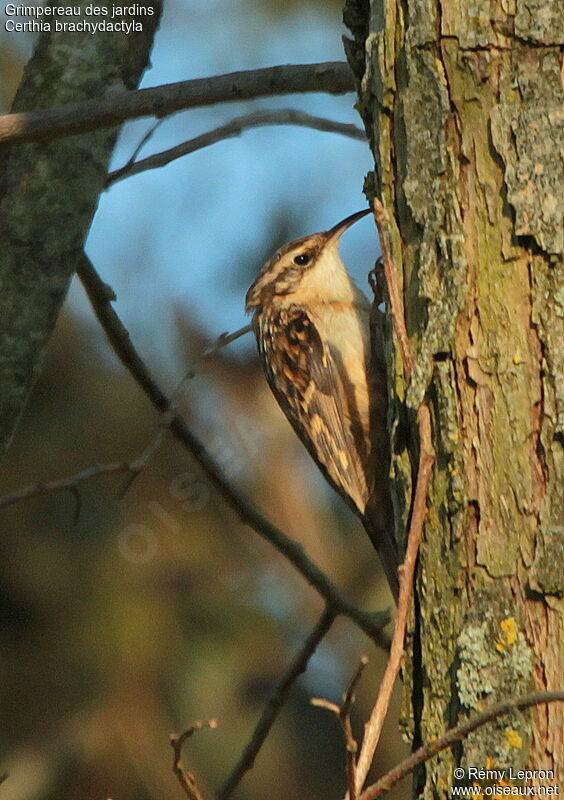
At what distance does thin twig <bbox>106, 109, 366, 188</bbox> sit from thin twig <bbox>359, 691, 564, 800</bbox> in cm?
220

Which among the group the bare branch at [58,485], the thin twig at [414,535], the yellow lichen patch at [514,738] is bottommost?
the yellow lichen patch at [514,738]

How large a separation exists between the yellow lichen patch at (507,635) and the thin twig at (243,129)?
2.00 metres

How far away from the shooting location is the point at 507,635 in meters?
2.11

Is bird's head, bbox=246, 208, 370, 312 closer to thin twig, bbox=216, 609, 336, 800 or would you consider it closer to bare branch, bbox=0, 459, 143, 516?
bare branch, bbox=0, 459, 143, 516

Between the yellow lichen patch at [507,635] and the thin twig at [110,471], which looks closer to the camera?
the yellow lichen patch at [507,635]

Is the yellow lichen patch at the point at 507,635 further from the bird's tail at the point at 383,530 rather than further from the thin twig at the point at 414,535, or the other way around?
the bird's tail at the point at 383,530

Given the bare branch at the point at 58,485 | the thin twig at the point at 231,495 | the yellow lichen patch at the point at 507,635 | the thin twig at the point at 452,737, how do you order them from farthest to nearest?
the thin twig at the point at 231,495 < the bare branch at the point at 58,485 < the yellow lichen patch at the point at 507,635 < the thin twig at the point at 452,737

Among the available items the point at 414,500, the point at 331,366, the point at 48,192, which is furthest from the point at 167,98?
the point at 414,500

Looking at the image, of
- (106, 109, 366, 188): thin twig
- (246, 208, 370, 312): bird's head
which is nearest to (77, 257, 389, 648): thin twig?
(106, 109, 366, 188): thin twig

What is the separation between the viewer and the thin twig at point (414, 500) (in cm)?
197

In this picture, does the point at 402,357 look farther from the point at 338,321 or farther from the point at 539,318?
the point at 338,321

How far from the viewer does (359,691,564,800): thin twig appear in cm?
187

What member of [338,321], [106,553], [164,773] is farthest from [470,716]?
[106,553]

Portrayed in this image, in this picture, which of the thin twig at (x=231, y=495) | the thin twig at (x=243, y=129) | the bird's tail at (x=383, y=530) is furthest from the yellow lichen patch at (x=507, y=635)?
the thin twig at (x=243, y=129)
